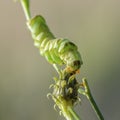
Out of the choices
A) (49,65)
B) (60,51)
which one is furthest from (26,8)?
(49,65)

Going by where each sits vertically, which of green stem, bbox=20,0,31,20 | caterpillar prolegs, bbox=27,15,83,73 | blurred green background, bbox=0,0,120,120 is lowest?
caterpillar prolegs, bbox=27,15,83,73

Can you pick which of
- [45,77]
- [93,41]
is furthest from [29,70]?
[93,41]

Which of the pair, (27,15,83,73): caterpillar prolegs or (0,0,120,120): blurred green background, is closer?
(27,15,83,73): caterpillar prolegs

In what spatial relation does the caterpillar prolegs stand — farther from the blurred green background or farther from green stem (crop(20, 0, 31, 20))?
the blurred green background

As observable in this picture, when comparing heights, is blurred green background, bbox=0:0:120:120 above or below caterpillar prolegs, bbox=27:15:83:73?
above

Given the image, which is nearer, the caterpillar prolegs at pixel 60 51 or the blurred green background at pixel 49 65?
the caterpillar prolegs at pixel 60 51

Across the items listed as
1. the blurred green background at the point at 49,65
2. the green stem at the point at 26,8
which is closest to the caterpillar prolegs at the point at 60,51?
the green stem at the point at 26,8

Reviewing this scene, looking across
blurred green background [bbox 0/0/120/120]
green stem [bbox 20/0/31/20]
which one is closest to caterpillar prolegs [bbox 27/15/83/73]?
green stem [bbox 20/0/31/20]

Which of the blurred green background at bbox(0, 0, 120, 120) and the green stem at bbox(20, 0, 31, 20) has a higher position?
the blurred green background at bbox(0, 0, 120, 120)

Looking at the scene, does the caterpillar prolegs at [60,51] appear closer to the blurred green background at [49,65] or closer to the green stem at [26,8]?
the green stem at [26,8]
